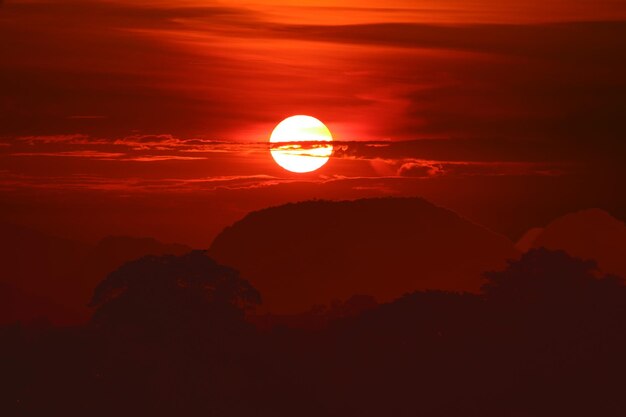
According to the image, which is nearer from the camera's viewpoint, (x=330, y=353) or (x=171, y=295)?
(x=330, y=353)

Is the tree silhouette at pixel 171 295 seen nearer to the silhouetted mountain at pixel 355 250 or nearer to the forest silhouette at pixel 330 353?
the forest silhouette at pixel 330 353

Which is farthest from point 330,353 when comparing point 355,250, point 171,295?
point 355,250

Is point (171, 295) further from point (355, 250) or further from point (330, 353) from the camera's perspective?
point (355, 250)

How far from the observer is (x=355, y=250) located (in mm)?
175500

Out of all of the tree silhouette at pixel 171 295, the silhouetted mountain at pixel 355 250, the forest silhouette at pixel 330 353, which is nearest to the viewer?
the forest silhouette at pixel 330 353

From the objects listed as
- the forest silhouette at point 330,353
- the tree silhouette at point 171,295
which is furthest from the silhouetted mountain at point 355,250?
the forest silhouette at point 330,353

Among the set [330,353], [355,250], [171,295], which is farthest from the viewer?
[355,250]

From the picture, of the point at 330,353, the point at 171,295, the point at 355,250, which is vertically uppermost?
the point at 171,295

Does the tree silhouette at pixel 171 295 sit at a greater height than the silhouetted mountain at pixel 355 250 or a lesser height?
greater

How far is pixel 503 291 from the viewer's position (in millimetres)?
71375

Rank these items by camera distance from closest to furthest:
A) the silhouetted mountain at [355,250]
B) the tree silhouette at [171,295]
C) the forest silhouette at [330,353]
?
the forest silhouette at [330,353] < the tree silhouette at [171,295] < the silhouetted mountain at [355,250]

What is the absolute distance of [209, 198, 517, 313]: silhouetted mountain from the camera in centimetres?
15900

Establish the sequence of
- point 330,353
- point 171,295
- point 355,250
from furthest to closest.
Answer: point 355,250
point 171,295
point 330,353

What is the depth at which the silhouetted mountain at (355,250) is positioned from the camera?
15900cm
